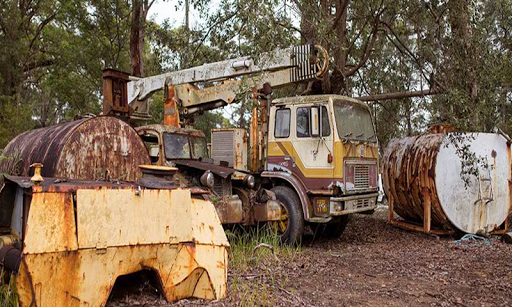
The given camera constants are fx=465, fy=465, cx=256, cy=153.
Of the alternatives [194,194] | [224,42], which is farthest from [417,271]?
[224,42]

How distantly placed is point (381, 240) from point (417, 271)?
2.93 metres

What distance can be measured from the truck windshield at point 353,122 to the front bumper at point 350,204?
42.4 inches

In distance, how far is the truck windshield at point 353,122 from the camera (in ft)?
27.2

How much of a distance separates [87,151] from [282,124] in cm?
432

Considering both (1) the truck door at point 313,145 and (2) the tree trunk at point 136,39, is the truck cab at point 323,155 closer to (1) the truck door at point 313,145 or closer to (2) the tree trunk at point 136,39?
(1) the truck door at point 313,145

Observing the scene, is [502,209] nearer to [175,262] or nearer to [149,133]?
[149,133]

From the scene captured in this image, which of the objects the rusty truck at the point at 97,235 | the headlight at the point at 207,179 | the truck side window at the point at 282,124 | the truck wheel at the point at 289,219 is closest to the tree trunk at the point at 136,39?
the truck side window at the point at 282,124

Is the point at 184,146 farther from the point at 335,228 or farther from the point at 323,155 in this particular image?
the point at 335,228

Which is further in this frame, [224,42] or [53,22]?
[53,22]

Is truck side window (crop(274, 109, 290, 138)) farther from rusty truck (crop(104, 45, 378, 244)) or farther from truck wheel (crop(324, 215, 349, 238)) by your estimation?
truck wheel (crop(324, 215, 349, 238))

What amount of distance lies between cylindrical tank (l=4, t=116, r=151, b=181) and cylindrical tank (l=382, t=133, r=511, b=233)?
5.71 metres

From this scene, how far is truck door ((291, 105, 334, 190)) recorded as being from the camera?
8117mm

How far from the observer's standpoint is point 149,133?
26.5 ft

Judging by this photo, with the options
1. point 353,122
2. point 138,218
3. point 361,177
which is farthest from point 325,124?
point 138,218
